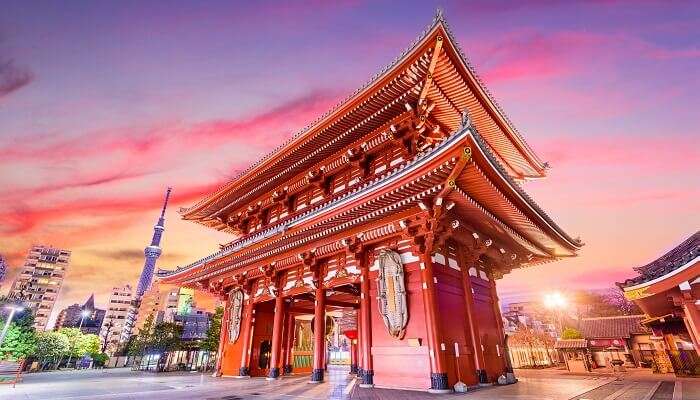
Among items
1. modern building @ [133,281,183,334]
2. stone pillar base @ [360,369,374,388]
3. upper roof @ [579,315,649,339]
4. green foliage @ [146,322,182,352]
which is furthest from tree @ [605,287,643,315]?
modern building @ [133,281,183,334]

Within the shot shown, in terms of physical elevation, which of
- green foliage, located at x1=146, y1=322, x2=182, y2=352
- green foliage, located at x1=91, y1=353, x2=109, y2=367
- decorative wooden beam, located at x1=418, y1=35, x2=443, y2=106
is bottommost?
green foliage, located at x1=91, y1=353, x2=109, y2=367

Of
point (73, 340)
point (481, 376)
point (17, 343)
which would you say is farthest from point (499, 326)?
point (73, 340)

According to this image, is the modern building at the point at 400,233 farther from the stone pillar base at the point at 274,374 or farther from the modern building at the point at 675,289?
the modern building at the point at 675,289

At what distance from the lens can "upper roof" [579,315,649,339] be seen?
93.5ft

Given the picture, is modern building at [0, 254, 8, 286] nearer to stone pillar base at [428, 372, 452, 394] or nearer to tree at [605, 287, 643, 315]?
stone pillar base at [428, 372, 452, 394]

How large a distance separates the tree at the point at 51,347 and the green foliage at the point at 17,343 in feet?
24.9

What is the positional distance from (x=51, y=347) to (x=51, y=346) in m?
0.11

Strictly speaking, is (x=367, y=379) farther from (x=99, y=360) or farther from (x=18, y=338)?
(x=99, y=360)

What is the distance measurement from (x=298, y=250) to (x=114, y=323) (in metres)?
110

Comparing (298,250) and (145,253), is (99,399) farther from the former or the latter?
(145,253)

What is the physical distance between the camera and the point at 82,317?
A: 98.8 meters

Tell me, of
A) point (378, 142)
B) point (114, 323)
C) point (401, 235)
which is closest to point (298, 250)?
point (401, 235)

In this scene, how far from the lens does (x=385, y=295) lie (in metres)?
10.5

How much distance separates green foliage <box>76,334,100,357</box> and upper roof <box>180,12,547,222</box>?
46.9 m
